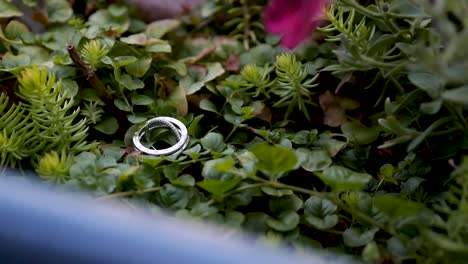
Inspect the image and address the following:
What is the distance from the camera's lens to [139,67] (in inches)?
31.8

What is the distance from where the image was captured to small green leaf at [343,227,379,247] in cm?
60

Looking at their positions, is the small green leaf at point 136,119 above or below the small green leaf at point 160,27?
below

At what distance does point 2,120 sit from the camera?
67 cm

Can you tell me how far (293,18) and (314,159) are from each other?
0.19m

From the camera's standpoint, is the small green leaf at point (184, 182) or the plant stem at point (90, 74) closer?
the small green leaf at point (184, 182)

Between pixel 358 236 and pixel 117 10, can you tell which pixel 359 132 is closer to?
pixel 358 236

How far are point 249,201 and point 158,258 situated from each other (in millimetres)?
192

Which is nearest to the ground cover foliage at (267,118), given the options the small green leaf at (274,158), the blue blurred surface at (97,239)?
the small green leaf at (274,158)

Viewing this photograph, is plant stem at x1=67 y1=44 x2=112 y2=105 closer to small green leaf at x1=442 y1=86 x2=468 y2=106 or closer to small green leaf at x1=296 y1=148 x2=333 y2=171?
small green leaf at x1=296 y1=148 x2=333 y2=171

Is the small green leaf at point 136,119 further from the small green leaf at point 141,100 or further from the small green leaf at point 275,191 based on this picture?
the small green leaf at point 275,191

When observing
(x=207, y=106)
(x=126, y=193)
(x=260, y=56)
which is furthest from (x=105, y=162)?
(x=260, y=56)

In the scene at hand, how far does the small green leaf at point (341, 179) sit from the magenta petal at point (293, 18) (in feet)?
0.42

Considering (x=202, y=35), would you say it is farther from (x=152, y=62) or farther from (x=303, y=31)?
(x=303, y=31)

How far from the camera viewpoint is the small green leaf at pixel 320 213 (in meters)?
0.61
